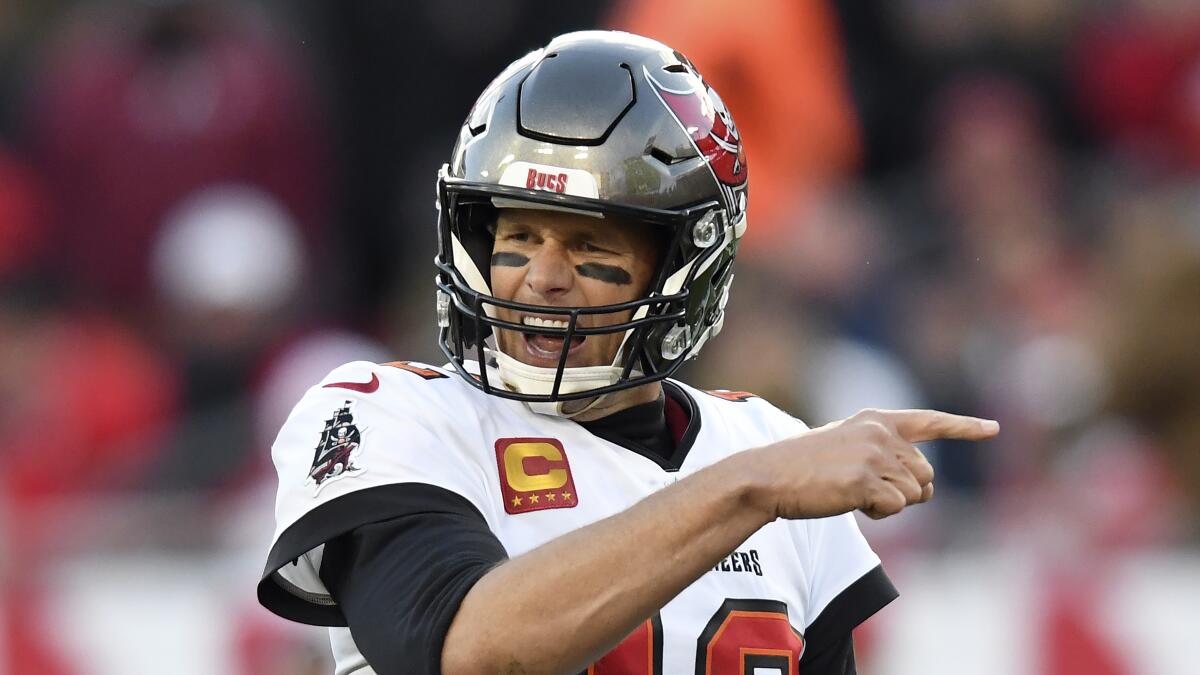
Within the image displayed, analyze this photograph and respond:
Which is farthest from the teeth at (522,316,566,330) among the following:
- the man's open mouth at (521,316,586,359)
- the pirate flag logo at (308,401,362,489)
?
the pirate flag logo at (308,401,362,489)

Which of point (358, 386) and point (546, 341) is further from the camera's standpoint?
point (546, 341)

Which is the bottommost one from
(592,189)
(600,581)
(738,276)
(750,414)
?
(738,276)

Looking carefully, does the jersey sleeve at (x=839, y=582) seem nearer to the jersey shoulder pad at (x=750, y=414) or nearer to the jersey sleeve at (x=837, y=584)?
the jersey sleeve at (x=837, y=584)

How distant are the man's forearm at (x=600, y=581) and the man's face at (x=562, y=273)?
601 mm

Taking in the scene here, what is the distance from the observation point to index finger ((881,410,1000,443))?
2.52 m

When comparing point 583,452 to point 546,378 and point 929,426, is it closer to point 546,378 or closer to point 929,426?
point 546,378

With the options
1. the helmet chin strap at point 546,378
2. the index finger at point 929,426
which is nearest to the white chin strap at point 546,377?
the helmet chin strap at point 546,378

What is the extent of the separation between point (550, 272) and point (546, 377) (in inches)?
7.0

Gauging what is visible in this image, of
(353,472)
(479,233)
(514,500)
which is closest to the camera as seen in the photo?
(353,472)

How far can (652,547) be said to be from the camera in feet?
7.95

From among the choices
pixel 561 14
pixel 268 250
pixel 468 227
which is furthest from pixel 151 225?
pixel 468 227

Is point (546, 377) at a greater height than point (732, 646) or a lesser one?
greater

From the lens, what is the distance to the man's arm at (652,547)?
7.93 feet

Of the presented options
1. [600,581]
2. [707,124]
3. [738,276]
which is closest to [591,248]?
[707,124]
